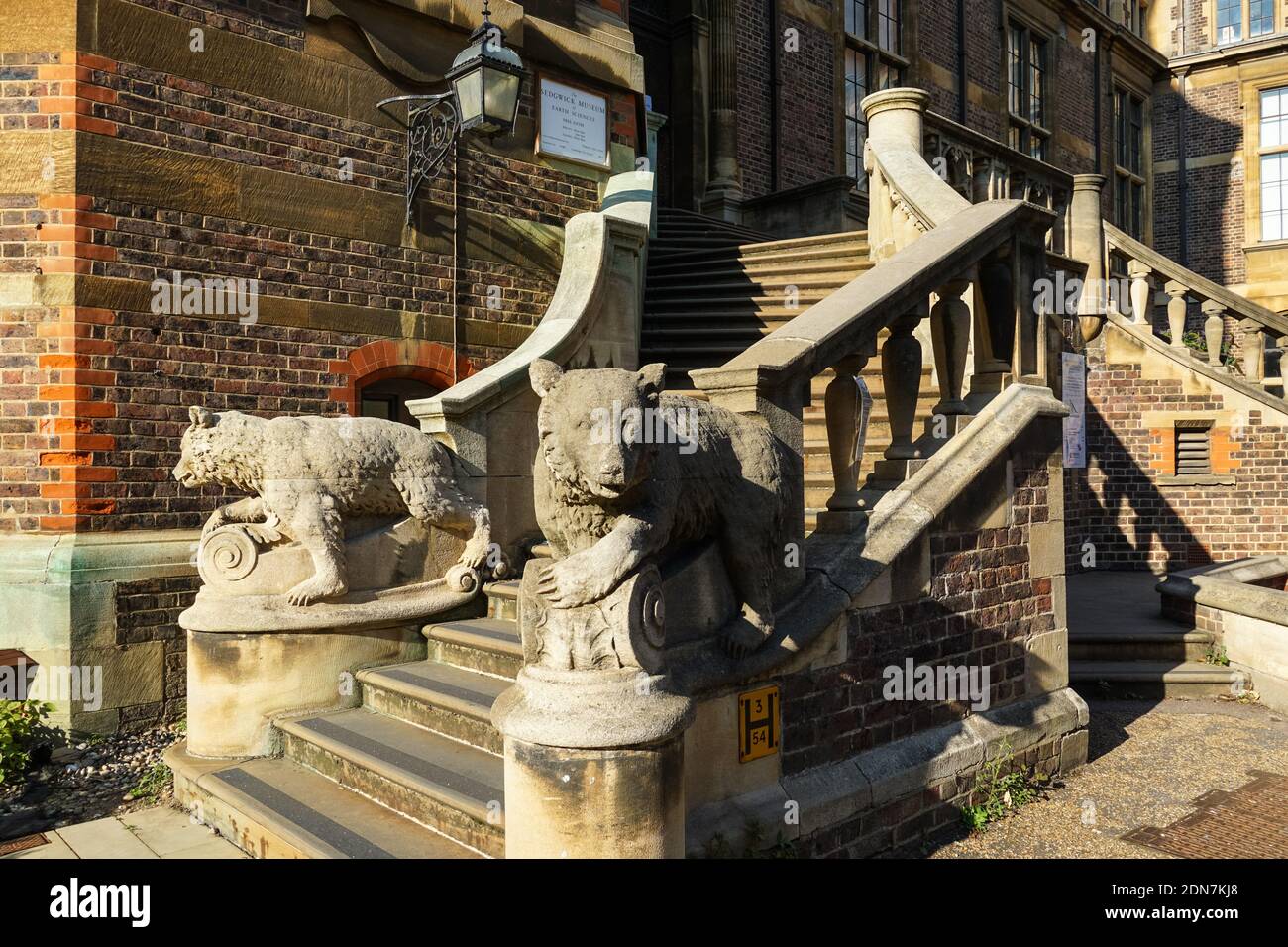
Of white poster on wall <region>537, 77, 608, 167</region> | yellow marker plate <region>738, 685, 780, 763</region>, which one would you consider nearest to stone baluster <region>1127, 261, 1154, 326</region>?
white poster on wall <region>537, 77, 608, 167</region>

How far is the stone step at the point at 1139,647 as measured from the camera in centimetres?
775

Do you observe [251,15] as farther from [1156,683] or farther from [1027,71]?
[1027,71]

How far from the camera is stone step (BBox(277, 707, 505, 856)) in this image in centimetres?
380

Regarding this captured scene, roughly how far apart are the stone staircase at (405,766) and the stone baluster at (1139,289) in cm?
1058

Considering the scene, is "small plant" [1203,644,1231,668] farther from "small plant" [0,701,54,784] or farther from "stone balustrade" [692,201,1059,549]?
"small plant" [0,701,54,784]

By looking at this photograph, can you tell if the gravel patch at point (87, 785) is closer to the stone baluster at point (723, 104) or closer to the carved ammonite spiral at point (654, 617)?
the carved ammonite spiral at point (654, 617)

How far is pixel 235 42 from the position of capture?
7121 mm

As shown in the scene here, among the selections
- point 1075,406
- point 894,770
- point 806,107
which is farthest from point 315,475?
point 806,107

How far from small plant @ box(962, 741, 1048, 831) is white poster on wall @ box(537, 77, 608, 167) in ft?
22.2

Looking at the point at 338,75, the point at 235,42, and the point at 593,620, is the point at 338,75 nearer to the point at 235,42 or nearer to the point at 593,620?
the point at 235,42

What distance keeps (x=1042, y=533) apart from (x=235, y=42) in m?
6.65

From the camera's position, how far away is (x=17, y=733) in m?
5.42

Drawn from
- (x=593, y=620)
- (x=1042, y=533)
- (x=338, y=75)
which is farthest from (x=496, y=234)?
(x=593, y=620)

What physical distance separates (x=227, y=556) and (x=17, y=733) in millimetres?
1671
